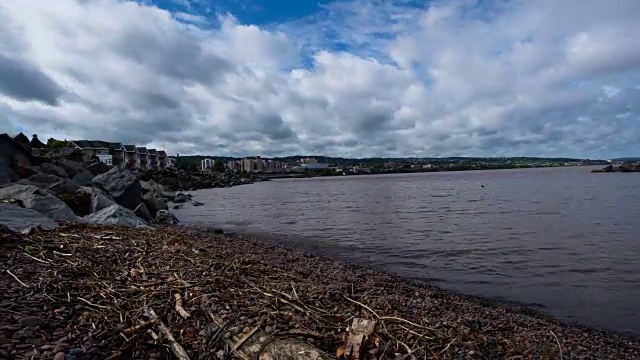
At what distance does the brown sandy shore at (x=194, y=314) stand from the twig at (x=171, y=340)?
0.07 metres

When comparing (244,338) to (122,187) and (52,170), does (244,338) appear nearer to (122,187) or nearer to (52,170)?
(122,187)

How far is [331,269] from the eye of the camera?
12.0m

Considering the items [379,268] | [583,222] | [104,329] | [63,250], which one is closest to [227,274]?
[104,329]

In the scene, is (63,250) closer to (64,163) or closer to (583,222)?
(583,222)

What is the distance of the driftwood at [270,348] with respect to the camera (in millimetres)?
3557

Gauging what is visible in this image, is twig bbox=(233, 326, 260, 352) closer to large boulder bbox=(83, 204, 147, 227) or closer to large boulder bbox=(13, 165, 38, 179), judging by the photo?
large boulder bbox=(83, 204, 147, 227)

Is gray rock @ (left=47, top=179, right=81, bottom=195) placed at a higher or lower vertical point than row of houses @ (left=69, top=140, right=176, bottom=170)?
lower

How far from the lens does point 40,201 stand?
13.7 meters

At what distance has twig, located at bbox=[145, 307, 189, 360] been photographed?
369cm

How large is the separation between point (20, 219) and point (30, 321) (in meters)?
8.33

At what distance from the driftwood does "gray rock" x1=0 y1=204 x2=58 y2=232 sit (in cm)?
806

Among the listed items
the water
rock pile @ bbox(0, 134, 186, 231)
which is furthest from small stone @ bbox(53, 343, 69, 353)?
the water

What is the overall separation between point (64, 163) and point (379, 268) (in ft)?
95.9

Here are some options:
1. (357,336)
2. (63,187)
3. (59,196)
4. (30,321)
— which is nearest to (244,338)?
(357,336)
